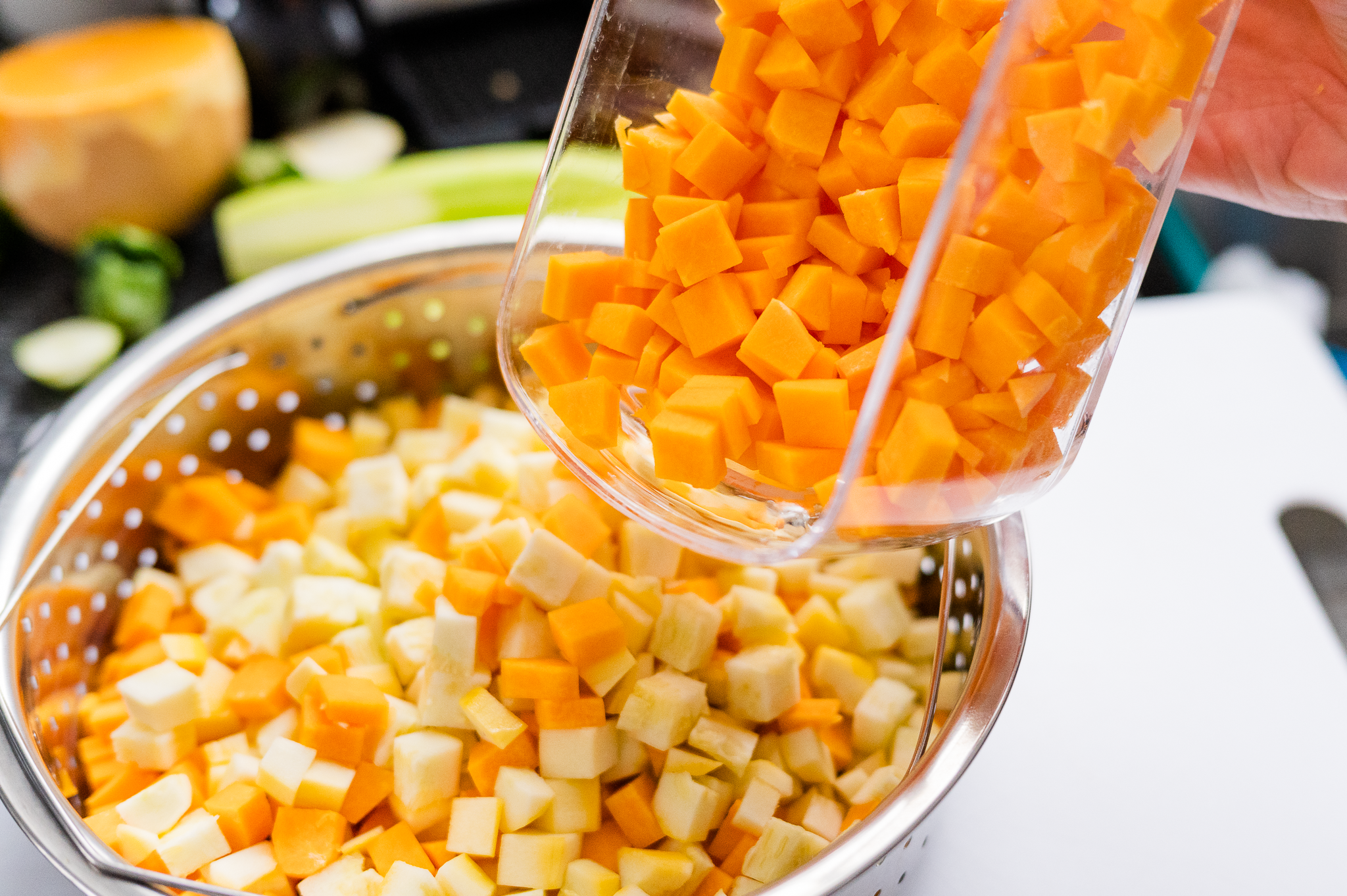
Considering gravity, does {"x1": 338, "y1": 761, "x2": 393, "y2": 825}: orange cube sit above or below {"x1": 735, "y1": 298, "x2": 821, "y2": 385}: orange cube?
below

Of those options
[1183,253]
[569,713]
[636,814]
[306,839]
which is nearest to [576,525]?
[569,713]

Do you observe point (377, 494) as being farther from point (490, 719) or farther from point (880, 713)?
Result: point (880, 713)

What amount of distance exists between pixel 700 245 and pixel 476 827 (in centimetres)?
57

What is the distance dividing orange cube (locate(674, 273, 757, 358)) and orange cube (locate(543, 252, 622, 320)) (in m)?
0.11

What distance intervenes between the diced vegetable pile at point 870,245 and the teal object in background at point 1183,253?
126 cm

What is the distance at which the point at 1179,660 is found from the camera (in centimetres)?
115

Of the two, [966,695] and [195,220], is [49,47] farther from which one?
[966,695]

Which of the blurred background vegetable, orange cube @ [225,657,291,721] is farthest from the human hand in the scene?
the blurred background vegetable

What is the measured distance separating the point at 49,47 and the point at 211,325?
0.97 metres

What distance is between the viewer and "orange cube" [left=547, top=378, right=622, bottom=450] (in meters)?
0.85

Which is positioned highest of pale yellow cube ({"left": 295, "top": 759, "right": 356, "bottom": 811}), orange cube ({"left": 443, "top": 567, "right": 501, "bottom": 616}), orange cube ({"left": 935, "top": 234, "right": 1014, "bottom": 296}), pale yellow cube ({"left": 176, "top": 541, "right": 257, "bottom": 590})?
orange cube ({"left": 935, "top": 234, "right": 1014, "bottom": 296})

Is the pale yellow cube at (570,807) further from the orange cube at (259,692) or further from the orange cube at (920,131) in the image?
the orange cube at (920,131)

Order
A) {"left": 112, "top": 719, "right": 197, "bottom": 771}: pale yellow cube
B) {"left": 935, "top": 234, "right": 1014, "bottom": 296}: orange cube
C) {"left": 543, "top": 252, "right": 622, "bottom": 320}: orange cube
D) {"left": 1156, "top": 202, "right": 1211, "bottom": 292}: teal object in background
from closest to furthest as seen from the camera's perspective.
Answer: {"left": 935, "top": 234, "right": 1014, "bottom": 296}: orange cube
{"left": 543, "top": 252, "right": 622, "bottom": 320}: orange cube
{"left": 112, "top": 719, "right": 197, "bottom": 771}: pale yellow cube
{"left": 1156, "top": 202, "right": 1211, "bottom": 292}: teal object in background

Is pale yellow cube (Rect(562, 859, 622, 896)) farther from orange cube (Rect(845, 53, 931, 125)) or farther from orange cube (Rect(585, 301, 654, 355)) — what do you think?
orange cube (Rect(845, 53, 931, 125))
